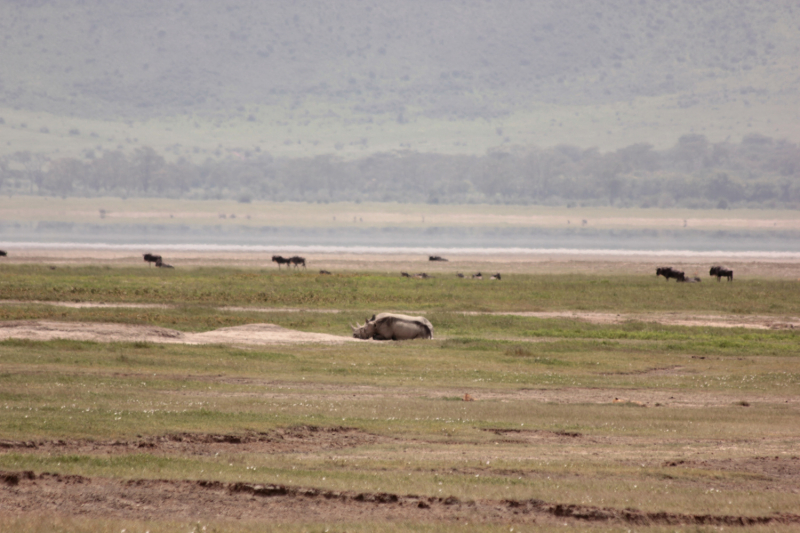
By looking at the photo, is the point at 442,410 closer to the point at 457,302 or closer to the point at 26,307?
the point at 26,307

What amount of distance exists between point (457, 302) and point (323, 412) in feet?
96.7

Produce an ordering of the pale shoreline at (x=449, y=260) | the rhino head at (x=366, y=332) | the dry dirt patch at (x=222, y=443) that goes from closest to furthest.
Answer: the dry dirt patch at (x=222, y=443), the rhino head at (x=366, y=332), the pale shoreline at (x=449, y=260)

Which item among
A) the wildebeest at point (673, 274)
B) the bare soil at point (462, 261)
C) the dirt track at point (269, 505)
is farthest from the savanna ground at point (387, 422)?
the bare soil at point (462, 261)

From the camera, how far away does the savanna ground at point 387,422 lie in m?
11.0

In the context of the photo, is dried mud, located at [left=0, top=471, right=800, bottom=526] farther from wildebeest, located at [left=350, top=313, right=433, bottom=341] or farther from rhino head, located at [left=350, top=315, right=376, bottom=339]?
wildebeest, located at [left=350, top=313, right=433, bottom=341]

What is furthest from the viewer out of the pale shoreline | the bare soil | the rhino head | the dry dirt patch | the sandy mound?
the pale shoreline

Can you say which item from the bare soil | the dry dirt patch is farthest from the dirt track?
the bare soil

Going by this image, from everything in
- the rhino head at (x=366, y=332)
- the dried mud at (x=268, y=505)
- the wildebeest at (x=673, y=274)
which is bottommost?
the dried mud at (x=268, y=505)

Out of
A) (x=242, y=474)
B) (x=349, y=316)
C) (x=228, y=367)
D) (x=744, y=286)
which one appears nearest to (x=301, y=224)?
(x=744, y=286)

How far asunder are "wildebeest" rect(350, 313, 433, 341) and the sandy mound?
27.7 inches

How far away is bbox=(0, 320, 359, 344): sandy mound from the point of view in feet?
88.5

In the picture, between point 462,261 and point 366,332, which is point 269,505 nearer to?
point 366,332

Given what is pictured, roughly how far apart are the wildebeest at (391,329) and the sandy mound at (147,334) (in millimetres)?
702

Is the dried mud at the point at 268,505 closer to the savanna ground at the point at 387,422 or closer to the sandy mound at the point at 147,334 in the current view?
the savanna ground at the point at 387,422
